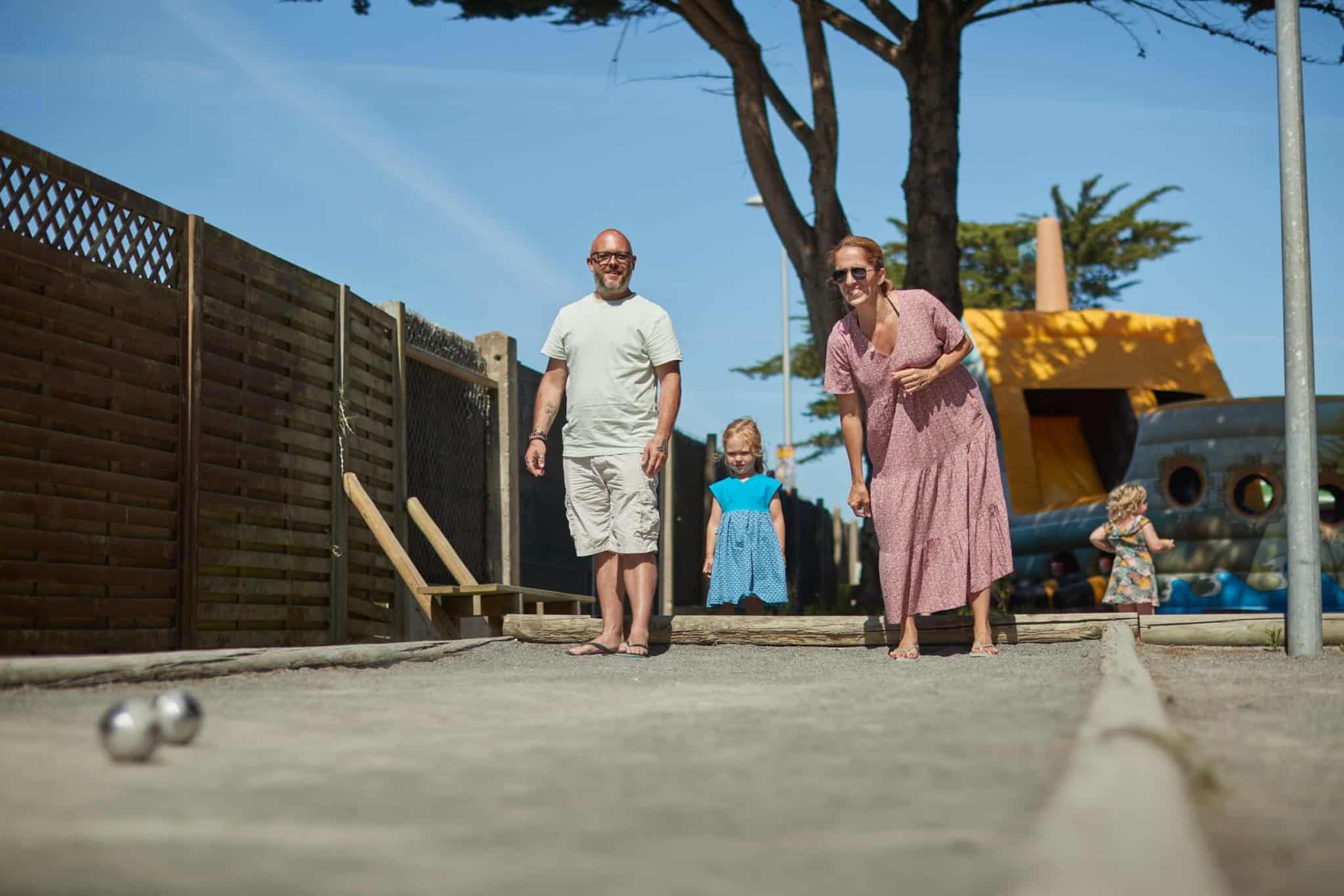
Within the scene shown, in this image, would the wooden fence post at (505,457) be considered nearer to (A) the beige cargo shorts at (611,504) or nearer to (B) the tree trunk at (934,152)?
(B) the tree trunk at (934,152)

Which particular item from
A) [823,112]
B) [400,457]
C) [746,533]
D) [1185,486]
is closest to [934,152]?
[823,112]

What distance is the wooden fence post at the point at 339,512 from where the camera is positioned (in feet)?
28.6

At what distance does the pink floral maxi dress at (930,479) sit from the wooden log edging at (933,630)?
0.73 m

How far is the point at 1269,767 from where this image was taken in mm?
2875

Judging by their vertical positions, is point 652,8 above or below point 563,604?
above

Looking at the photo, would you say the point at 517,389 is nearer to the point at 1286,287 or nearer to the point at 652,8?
the point at 652,8

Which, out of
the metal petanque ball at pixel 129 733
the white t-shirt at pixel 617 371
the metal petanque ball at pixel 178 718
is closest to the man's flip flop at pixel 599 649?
the white t-shirt at pixel 617 371

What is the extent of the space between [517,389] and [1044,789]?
907 cm

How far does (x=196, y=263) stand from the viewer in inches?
291

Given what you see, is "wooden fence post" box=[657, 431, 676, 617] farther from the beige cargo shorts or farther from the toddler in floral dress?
the beige cargo shorts

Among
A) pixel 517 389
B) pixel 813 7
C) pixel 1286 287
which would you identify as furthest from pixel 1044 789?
pixel 813 7

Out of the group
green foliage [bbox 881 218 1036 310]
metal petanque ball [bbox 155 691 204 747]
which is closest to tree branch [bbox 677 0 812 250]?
metal petanque ball [bbox 155 691 204 747]

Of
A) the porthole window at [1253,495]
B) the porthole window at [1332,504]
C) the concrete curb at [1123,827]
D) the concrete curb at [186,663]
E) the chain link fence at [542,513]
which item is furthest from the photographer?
the porthole window at [1253,495]

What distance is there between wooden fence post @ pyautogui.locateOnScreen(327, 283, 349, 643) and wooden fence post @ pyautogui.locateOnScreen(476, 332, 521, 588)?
6.04 ft
